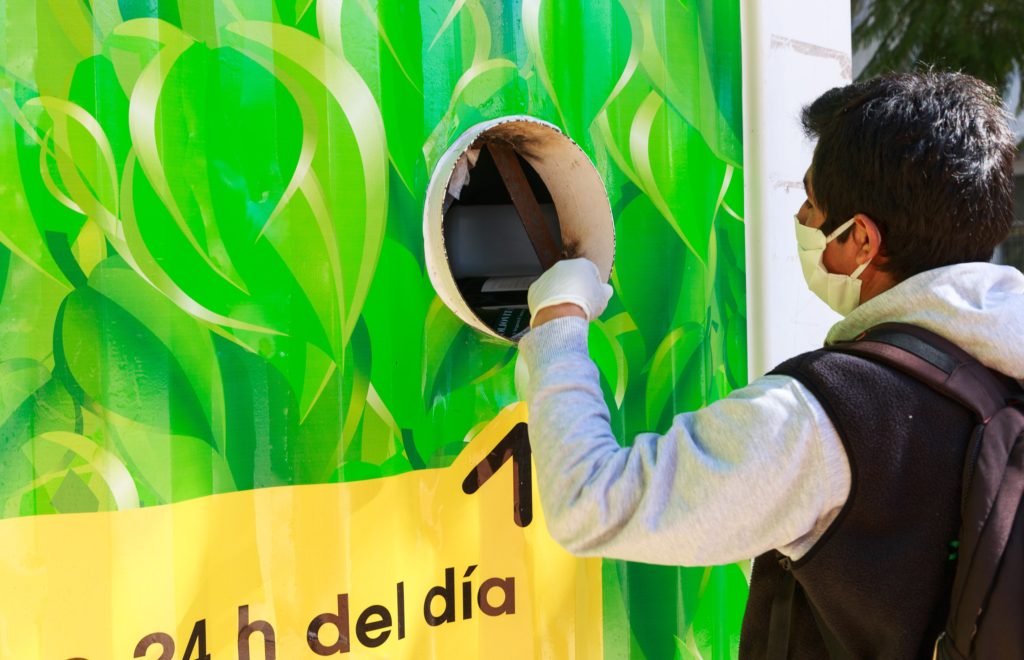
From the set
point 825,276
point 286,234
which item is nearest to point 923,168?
point 825,276

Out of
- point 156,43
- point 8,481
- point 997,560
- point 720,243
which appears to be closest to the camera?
point 997,560

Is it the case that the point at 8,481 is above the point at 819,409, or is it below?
below

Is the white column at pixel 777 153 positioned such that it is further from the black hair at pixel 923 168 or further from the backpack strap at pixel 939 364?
the backpack strap at pixel 939 364

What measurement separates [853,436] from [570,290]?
52 centimetres

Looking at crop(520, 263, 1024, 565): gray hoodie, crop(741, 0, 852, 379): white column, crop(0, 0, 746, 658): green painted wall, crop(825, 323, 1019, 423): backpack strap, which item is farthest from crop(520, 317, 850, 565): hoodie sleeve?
crop(741, 0, 852, 379): white column

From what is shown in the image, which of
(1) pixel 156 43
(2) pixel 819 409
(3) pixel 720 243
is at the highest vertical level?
(1) pixel 156 43

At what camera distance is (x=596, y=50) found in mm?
2064

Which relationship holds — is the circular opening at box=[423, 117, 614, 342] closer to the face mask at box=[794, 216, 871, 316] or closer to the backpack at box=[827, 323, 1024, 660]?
the face mask at box=[794, 216, 871, 316]

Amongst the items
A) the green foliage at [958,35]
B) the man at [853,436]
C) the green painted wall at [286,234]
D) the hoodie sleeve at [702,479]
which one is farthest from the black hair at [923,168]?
the green foliage at [958,35]

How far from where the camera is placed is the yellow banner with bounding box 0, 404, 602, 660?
4.96 ft

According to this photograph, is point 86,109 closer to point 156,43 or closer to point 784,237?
point 156,43

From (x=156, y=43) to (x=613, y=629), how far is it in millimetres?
1524

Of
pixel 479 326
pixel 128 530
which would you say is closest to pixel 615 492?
pixel 479 326

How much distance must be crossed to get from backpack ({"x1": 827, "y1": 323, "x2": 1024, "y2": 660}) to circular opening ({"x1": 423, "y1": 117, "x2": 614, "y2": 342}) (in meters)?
0.75
